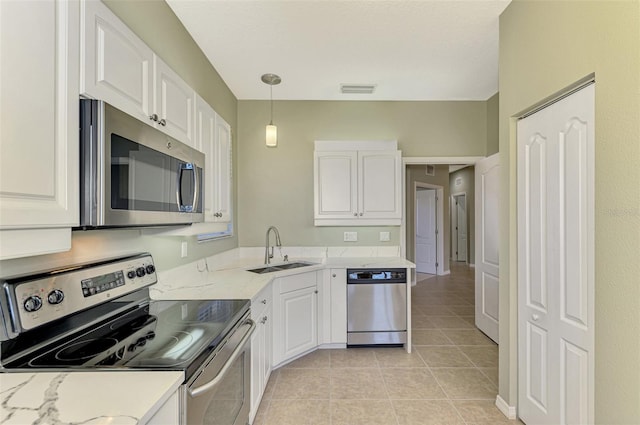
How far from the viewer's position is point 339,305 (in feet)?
10.3

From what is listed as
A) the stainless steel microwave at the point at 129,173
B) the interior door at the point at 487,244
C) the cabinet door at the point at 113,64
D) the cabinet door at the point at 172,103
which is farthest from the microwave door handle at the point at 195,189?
the interior door at the point at 487,244

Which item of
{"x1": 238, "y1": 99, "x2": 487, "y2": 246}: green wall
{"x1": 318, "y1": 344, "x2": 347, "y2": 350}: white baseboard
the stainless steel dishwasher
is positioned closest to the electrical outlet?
{"x1": 238, "y1": 99, "x2": 487, "y2": 246}: green wall

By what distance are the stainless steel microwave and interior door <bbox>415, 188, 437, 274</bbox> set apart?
6.39 meters

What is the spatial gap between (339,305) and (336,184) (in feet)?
4.23

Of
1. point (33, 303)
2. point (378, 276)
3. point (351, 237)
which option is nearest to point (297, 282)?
point (378, 276)

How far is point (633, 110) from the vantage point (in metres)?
1.23

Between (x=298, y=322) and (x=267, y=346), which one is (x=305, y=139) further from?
(x=267, y=346)

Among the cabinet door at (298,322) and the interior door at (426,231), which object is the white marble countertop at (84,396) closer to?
the cabinet door at (298,322)

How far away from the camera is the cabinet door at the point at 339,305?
3.13 metres

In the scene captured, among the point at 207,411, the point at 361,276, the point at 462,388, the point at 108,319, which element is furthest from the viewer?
the point at 361,276

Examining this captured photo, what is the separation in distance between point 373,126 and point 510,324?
2531mm

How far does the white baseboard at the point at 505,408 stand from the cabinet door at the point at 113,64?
9.22ft

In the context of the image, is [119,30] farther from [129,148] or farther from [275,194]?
[275,194]

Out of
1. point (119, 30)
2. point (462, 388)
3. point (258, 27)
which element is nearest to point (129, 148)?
point (119, 30)
